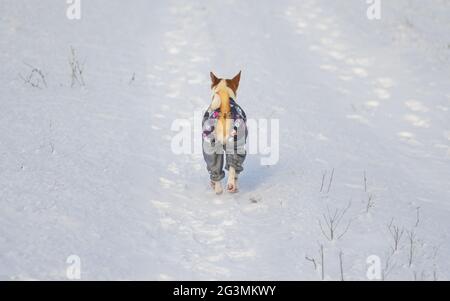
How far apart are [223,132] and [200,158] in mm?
1502

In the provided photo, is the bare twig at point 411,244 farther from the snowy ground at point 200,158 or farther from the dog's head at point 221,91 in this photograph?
the dog's head at point 221,91

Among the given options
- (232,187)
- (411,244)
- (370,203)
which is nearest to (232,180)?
(232,187)

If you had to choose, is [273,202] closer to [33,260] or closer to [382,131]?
[33,260]

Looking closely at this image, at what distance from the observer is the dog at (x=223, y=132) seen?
602 centimetres

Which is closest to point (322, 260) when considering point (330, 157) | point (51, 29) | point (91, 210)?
point (91, 210)

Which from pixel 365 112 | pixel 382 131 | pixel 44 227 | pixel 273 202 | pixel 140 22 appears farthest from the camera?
pixel 140 22

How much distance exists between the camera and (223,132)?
6012mm

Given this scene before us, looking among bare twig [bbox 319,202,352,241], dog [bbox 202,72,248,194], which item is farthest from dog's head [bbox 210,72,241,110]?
bare twig [bbox 319,202,352,241]

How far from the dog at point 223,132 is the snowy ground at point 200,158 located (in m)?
0.38

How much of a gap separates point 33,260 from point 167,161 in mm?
2890

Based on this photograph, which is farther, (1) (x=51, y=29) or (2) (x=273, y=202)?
(1) (x=51, y=29)

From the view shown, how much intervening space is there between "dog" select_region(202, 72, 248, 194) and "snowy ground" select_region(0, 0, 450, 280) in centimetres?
38

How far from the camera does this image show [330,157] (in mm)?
7555

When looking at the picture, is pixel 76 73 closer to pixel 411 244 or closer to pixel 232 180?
pixel 232 180
